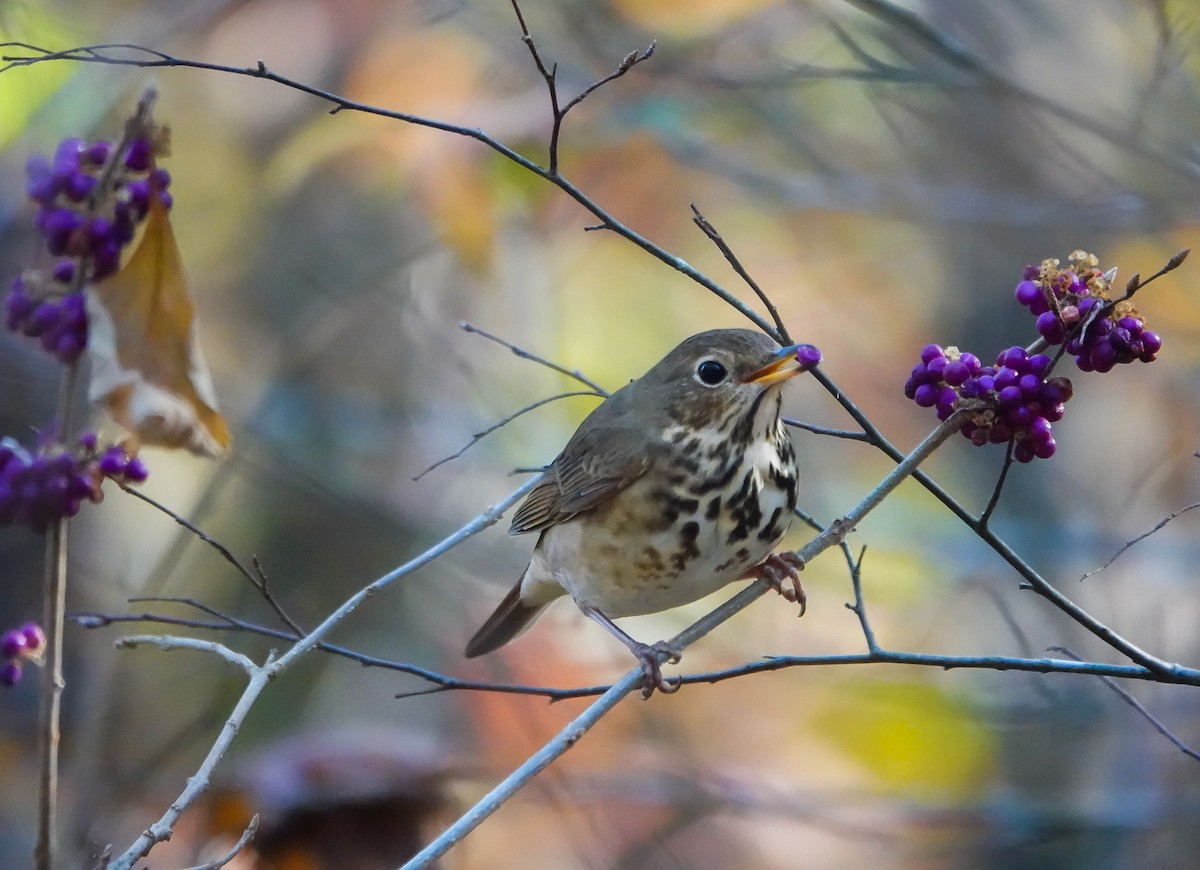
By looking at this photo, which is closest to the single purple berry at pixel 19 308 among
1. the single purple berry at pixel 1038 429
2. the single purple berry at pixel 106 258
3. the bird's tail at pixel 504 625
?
the single purple berry at pixel 106 258

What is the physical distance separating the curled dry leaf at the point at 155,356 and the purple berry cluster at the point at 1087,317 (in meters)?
1.46

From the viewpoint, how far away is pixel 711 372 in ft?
11.0

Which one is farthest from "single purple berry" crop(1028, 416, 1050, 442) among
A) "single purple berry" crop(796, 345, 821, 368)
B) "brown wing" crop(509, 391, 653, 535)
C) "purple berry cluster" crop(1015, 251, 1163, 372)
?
"brown wing" crop(509, 391, 653, 535)

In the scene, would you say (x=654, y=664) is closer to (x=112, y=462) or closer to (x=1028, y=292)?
(x=1028, y=292)

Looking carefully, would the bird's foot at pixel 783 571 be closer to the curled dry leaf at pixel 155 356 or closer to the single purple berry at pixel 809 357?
the single purple berry at pixel 809 357

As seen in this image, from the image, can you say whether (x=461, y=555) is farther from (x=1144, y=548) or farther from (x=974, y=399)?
(x=974, y=399)

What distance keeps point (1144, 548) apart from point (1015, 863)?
1679mm

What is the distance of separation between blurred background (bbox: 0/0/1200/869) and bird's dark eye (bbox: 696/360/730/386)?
1.57 meters

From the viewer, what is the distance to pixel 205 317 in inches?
264

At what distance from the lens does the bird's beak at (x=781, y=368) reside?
275cm

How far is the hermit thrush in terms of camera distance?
3.21 m

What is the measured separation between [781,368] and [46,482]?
1717 mm

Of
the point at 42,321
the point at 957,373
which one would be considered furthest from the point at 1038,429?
the point at 42,321

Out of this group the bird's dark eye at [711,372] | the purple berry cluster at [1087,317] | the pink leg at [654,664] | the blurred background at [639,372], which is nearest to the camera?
the purple berry cluster at [1087,317]
